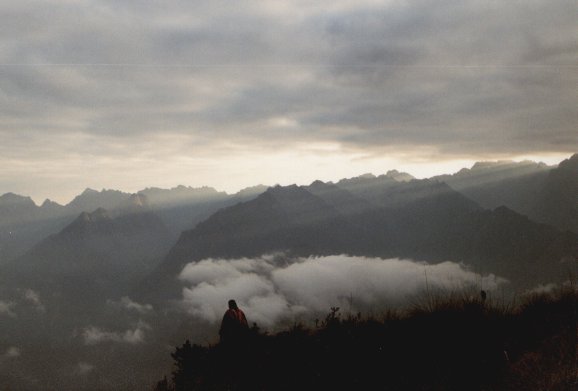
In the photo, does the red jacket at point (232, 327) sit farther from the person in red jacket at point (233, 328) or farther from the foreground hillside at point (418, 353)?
the foreground hillside at point (418, 353)

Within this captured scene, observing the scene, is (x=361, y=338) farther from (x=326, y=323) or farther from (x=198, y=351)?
(x=198, y=351)

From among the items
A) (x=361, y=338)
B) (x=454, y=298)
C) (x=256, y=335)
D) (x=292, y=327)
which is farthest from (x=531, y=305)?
(x=256, y=335)

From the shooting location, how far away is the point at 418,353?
865 centimetres

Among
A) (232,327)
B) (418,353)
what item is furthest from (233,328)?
(418,353)

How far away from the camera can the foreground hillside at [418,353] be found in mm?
7488

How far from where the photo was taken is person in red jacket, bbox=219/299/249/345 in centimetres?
1091

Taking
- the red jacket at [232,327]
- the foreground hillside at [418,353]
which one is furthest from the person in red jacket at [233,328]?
the foreground hillside at [418,353]

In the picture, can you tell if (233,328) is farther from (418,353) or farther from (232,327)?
(418,353)

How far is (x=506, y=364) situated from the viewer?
7762mm

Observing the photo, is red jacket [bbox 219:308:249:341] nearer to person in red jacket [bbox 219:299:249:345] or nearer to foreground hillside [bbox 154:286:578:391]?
person in red jacket [bbox 219:299:249:345]

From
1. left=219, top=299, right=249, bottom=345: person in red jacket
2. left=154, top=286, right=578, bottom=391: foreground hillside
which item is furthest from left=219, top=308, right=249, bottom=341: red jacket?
left=154, top=286, right=578, bottom=391: foreground hillside

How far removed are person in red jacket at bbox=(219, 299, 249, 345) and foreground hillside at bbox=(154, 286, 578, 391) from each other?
0.30 m

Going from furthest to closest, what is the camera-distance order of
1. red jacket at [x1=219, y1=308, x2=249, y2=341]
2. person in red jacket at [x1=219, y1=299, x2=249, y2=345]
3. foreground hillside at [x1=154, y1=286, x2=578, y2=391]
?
1. red jacket at [x1=219, y1=308, x2=249, y2=341]
2. person in red jacket at [x1=219, y1=299, x2=249, y2=345]
3. foreground hillside at [x1=154, y1=286, x2=578, y2=391]

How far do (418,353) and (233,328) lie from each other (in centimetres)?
463
